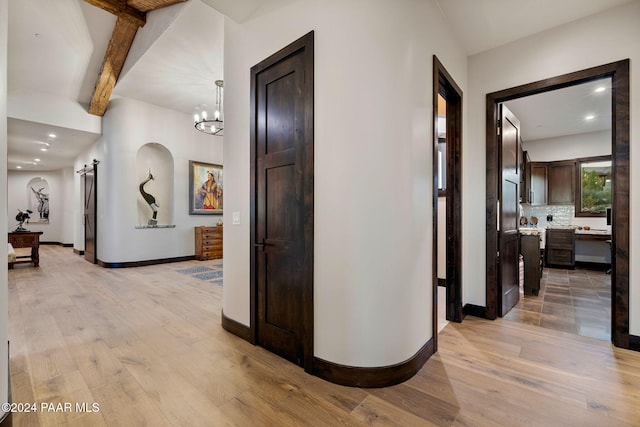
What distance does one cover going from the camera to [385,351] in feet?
6.36

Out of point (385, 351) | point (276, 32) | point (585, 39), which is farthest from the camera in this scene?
point (585, 39)

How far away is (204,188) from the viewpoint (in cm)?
720

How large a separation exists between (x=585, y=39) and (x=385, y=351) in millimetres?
3386

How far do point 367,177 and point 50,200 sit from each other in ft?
45.4

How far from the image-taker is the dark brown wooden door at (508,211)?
10.7 feet

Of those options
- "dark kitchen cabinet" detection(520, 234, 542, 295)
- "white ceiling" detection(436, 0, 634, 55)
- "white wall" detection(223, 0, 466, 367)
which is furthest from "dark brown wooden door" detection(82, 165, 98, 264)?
"dark kitchen cabinet" detection(520, 234, 542, 295)

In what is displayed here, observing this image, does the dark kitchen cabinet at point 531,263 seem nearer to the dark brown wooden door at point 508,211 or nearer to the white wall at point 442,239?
the dark brown wooden door at point 508,211

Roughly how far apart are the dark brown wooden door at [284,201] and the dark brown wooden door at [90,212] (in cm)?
628

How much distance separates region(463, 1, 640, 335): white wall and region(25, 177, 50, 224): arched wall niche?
14.3 meters

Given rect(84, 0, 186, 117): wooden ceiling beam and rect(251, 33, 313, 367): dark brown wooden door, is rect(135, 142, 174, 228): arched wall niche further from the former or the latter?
rect(251, 33, 313, 367): dark brown wooden door

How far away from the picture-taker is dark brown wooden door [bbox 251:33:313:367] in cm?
210

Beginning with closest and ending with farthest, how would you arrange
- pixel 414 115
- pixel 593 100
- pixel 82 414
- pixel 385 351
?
pixel 82 414
pixel 385 351
pixel 414 115
pixel 593 100

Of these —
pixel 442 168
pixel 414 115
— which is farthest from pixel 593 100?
pixel 414 115

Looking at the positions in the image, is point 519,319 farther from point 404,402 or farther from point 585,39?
point 585,39
